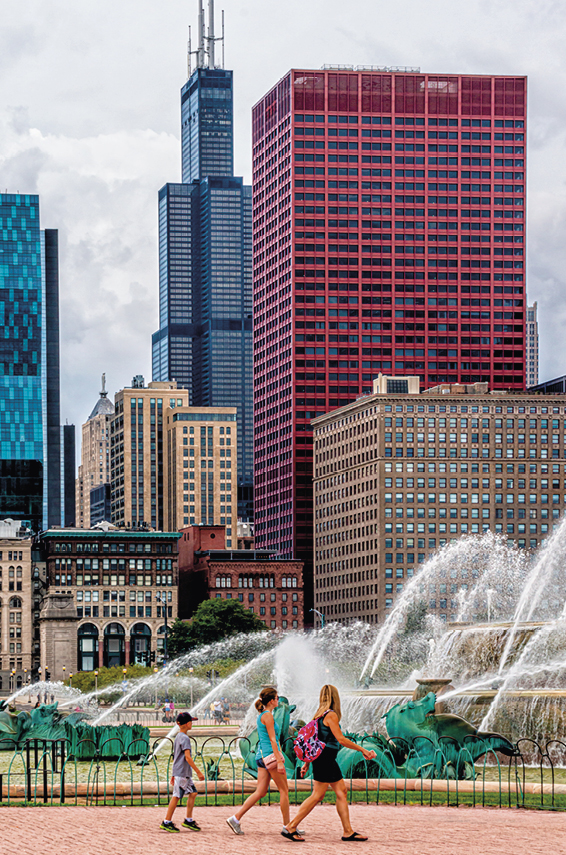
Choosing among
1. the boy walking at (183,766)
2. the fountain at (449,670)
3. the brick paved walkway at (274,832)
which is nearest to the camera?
the brick paved walkway at (274,832)

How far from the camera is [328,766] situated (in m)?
25.6

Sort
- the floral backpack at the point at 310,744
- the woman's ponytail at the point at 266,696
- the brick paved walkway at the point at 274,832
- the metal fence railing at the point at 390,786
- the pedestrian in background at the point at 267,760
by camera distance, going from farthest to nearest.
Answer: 1. the metal fence railing at the point at 390,786
2. the woman's ponytail at the point at 266,696
3. the pedestrian in background at the point at 267,760
4. the floral backpack at the point at 310,744
5. the brick paved walkway at the point at 274,832

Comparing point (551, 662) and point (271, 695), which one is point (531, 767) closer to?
point (551, 662)

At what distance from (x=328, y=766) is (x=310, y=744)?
0.48m

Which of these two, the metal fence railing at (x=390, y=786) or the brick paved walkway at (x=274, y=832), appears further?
the metal fence railing at (x=390, y=786)

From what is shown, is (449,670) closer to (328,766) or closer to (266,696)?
(266,696)

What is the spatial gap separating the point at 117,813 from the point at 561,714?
56.2 ft

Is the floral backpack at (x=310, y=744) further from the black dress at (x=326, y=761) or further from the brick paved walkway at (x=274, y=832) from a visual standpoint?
the brick paved walkway at (x=274, y=832)

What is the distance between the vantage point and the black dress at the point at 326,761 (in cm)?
2545

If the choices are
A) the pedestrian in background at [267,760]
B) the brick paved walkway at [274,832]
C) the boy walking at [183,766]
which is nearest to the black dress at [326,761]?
the pedestrian in background at [267,760]

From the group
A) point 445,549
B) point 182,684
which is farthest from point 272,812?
point 445,549

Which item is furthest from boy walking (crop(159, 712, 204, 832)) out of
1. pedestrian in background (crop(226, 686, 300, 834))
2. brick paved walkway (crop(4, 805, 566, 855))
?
pedestrian in background (crop(226, 686, 300, 834))

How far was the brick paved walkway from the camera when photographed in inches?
968

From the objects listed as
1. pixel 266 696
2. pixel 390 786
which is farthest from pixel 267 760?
pixel 390 786
